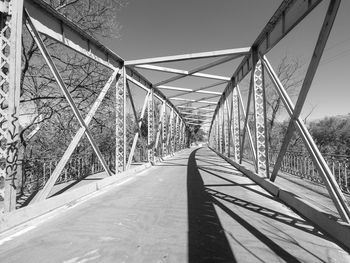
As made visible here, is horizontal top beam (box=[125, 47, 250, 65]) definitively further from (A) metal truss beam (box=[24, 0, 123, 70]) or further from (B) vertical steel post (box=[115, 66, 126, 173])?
(A) metal truss beam (box=[24, 0, 123, 70])

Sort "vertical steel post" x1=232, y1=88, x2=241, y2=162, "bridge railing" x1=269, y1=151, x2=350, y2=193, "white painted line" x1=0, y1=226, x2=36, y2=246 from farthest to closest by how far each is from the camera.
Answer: "vertical steel post" x1=232, y1=88, x2=241, y2=162, "bridge railing" x1=269, y1=151, x2=350, y2=193, "white painted line" x1=0, y1=226, x2=36, y2=246

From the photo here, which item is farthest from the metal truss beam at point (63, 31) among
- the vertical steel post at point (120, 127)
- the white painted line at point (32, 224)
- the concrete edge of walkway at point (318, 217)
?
the concrete edge of walkway at point (318, 217)

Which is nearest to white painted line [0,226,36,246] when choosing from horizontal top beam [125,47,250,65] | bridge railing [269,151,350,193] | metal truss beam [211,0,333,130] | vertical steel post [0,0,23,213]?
vertical steel post [0,0,23,213]

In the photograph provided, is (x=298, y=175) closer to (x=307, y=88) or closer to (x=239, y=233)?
(x=307, y=88)

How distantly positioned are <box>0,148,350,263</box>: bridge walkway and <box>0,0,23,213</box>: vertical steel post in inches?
37.2

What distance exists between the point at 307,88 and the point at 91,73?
31.4 ft

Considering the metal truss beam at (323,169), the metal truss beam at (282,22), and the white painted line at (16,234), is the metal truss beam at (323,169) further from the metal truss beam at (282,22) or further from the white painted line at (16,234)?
the white painted line at (16,234)

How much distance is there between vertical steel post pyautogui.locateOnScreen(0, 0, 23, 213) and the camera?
163 inches

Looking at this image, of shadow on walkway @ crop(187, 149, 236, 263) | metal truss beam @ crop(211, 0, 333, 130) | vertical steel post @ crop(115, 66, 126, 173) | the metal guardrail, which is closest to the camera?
shadow on walkway @ crop(187, 149, 236, 263)

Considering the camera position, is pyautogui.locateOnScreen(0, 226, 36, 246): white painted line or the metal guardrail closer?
pyautogui.locateOnScreen(0, 226, 36, 246): white painted line

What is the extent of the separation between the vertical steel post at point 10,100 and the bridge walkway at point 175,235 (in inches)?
37.2

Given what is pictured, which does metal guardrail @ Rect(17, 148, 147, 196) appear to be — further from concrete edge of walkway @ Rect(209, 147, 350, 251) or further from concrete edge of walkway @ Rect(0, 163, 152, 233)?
concrete edge of walkway @ Rect(209, 147, 350, 251)

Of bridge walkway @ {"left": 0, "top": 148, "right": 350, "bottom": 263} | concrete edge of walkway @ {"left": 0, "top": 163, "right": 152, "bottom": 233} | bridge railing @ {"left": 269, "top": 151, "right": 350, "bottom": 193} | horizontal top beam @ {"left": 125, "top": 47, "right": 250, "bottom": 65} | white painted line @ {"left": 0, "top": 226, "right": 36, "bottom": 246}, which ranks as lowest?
white painted line @ {"left": 0, "top": 226, "right": 36, "bottom": 246}

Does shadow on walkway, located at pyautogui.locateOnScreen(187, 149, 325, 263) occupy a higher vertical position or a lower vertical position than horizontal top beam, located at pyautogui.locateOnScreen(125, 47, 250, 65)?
lower
